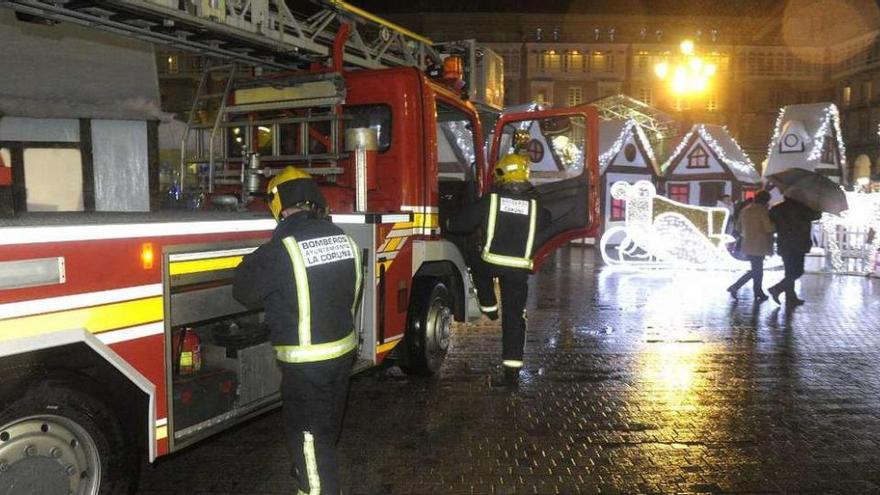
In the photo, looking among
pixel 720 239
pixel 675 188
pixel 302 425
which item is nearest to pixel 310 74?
pixel 302 425

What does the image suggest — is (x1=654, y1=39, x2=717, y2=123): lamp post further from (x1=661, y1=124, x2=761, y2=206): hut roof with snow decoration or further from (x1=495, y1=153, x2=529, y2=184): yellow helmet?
(x1=495, y1=153, x2=529, y2=184): yellow helmet

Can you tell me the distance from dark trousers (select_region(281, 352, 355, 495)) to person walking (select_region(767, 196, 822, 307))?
28.5ft

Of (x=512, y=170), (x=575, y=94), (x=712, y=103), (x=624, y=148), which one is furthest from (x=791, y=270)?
(x=712, y=103)

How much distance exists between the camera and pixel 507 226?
5.65m

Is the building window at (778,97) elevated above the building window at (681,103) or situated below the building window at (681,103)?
above

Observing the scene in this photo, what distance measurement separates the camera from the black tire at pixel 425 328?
570 centimetres

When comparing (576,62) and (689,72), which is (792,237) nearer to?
(689,72)

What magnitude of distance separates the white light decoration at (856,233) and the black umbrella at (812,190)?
134 inches

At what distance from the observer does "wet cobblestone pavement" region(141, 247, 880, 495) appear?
3943 millimetres

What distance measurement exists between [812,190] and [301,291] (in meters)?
9.35

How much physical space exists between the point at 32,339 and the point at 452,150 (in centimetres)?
480

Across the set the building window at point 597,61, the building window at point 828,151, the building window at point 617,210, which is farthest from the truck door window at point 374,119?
the building window at point 597,61

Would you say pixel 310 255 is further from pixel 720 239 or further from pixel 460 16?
pixel 460 16

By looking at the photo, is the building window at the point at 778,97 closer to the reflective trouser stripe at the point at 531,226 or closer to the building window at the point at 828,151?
the building window at the point at 828,151
